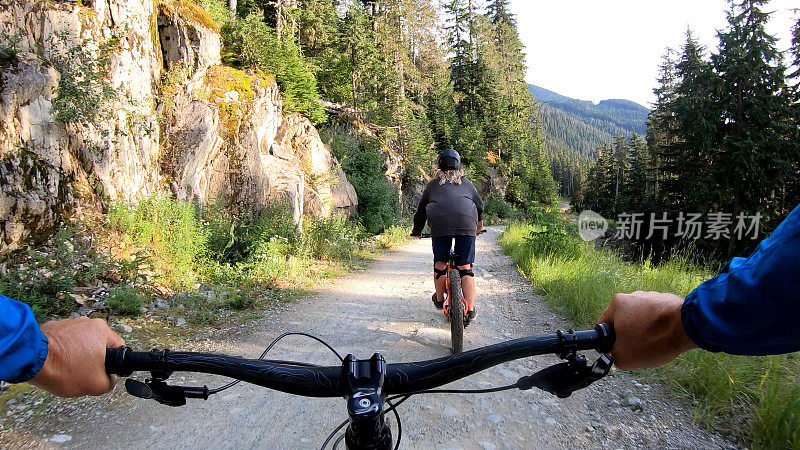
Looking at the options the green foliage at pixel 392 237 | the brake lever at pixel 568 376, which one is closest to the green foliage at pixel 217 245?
the green foliage at pixel 392 237

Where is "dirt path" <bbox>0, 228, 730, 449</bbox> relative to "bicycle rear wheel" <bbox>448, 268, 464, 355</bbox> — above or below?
below

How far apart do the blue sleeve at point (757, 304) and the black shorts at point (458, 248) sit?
12.0ft

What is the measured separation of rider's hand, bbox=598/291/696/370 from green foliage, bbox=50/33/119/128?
7384mm

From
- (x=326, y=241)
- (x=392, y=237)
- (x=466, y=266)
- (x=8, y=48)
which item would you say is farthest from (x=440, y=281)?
(x=392, y=237)

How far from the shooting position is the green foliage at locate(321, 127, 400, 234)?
1628 cm

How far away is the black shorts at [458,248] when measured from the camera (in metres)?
4.61

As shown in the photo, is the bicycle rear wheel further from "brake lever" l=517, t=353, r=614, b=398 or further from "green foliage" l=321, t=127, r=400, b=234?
"green foliage" l=321, t=127, r=400, b=234

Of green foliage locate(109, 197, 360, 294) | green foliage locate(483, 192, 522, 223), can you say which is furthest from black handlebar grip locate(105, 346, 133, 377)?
green foliage locate(483, 192, 522, 223)

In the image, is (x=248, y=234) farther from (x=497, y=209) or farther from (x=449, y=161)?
(x=497, y=209)

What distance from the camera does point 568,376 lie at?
1182 mm

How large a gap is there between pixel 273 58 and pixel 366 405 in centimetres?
1381

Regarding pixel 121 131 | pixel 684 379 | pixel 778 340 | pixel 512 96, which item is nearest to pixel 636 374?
pixel 684 379

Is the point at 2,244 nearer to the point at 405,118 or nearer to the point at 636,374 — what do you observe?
the point at 636,374

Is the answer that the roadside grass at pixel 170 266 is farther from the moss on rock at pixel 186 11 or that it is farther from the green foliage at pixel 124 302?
the moss on rock at pixel 186 11
